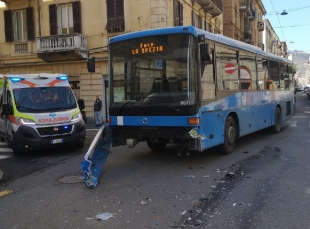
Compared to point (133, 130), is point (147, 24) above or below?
above

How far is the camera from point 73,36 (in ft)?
63.8

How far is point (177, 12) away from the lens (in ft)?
66.3

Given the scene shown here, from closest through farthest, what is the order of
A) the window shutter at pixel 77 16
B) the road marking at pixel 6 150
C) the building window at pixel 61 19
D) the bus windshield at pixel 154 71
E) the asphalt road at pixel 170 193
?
1. the asphalt road at pixel 170 193
2. the bus windshield at pixel 154 71
3. the road marking at pixel 6 150
4. the window shutter at pixel 77 16
5. the building window at pixel 61 19

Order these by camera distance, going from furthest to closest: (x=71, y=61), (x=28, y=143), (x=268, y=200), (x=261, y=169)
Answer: (x=71, y=61) < (x=28, y=143) < (x=261, y=169) < (x=268, y=200)

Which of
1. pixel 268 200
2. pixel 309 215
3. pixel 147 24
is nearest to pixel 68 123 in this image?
pixel 268 200

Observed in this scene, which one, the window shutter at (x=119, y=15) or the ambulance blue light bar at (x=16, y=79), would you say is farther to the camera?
the window shutter at (x=119, y=15)

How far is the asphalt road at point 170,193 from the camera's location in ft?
14.9

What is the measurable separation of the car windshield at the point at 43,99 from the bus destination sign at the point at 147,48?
12.3ft

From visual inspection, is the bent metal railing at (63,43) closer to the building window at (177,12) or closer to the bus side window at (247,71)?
the building window at (177,12)

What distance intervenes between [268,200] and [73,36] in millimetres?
16653

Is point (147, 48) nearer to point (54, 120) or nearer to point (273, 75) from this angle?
point (54, 120)

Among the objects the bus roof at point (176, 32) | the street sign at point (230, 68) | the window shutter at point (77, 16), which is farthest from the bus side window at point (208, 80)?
the window shutter at point (77, 16)

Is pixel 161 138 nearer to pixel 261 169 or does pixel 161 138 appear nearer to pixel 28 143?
A: pixel 261 169

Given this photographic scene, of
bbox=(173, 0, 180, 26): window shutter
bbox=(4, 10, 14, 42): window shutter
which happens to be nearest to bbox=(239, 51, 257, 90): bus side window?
bbox=(173, 0, 180, 26): window shutter
